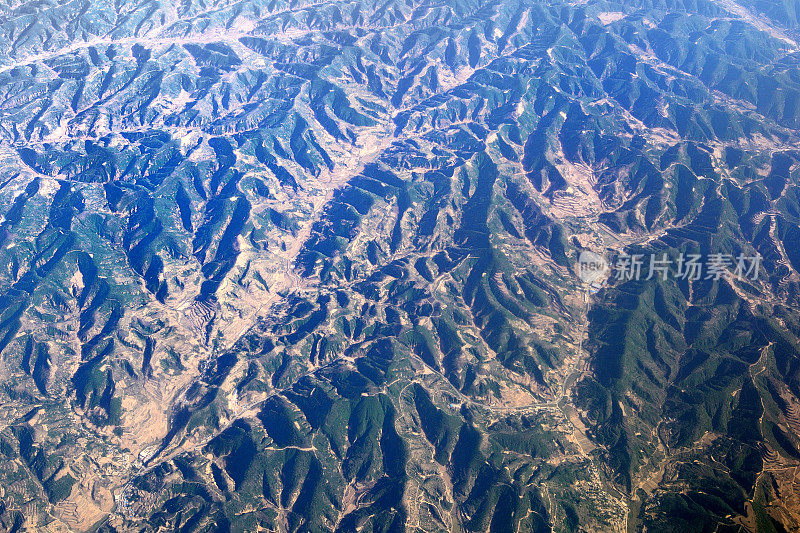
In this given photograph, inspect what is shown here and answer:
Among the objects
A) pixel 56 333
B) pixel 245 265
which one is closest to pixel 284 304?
pixel 245 265

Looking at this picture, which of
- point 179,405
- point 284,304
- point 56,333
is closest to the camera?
point 179,405

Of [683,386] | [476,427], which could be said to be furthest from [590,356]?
[476,427]

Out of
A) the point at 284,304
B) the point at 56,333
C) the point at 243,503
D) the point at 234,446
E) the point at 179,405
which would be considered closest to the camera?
the point at 243,503

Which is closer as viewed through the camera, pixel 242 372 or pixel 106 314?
pixel 242 372

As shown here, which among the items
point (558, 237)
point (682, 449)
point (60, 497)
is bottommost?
point (60, 497)

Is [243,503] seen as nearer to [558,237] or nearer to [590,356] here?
[590,356]

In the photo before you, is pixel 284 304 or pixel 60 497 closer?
pixel 60 497

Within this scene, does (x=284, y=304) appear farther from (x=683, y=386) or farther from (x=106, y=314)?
(x=683, y=386)

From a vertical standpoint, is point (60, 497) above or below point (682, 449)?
below

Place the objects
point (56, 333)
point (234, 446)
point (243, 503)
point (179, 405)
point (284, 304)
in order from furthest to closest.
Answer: point (284, 304), point (56, 333), point (179, 405), point (234, 446), point (243, 503)
